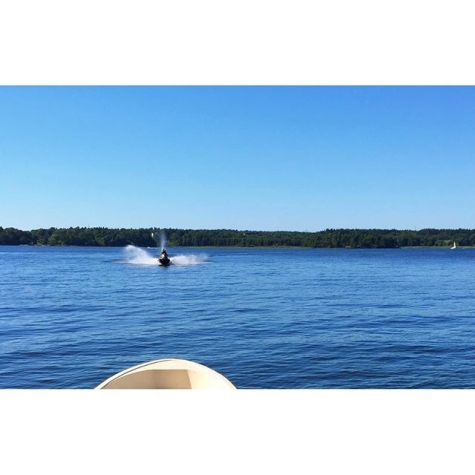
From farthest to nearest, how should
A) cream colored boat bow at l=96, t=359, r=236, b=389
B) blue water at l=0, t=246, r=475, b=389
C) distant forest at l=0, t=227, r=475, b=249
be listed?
distant forest at l=0, t=227, r=475, b=249
blue water at l=0, t=246, r=475, b=389
cream colored boat bow at l=96, t=359, r=236, b=389

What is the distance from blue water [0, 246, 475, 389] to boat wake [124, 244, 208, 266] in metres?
10.8

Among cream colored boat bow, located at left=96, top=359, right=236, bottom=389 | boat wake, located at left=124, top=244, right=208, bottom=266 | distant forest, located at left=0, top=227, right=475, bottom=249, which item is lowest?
boat wake, located at left=124, top=244, right=208, bottom=266

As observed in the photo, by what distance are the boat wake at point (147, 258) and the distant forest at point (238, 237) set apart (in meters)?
0.78

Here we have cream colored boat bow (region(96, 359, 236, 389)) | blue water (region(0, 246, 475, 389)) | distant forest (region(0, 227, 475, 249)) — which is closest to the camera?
cream colored boat bow (region(96, 359, 236, 389))

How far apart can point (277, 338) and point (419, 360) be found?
2637 mm

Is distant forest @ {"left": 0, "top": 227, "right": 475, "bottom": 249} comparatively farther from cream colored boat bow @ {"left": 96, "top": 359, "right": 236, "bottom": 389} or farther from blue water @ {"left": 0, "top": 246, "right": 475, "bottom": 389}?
cream colored boat bow @ {"left": 96, "top": 359, "right": 236, "bottom": 389}

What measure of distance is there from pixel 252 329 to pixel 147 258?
2754 centimetres

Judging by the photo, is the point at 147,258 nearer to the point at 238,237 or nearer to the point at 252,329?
the point at 238,237

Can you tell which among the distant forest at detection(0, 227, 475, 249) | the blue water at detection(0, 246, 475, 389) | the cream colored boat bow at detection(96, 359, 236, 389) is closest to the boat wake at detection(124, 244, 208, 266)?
the distant forest at detection(0, 227, 475, 249)

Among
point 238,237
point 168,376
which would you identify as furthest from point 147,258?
point 168,376

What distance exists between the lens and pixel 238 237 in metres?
39.5

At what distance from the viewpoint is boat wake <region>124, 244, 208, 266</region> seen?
1375 inches
